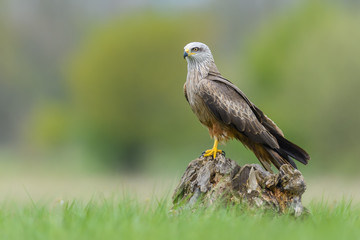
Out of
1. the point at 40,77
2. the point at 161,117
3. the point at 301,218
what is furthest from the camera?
the point at 40,77

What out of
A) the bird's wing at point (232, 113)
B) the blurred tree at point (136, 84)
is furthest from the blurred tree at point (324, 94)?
the bird's wing at point (232, 113)

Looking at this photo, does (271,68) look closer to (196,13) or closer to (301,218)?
(196,13)

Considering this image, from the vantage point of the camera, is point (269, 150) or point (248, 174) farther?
point (269, 150)

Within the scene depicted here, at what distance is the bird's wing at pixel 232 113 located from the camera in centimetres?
896

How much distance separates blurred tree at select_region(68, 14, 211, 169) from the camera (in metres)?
36.5

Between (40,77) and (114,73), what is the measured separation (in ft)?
144

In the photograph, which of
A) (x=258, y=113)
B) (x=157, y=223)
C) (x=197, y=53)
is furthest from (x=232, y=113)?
(x=157, y=223)

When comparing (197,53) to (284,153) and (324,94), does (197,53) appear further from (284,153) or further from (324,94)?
(324,94)

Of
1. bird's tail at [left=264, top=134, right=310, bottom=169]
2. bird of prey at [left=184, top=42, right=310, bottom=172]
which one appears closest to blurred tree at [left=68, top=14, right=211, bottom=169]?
bird of prey at [left=184, top=42, right=310, bottom=172]

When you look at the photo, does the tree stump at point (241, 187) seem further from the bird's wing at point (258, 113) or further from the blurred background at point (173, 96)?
the blurred background at point (173, 96)

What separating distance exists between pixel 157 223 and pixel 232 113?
296cm

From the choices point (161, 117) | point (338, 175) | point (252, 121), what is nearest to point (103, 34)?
point (161, 117)

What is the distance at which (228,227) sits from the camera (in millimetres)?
6422

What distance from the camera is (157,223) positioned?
21.6 ft
